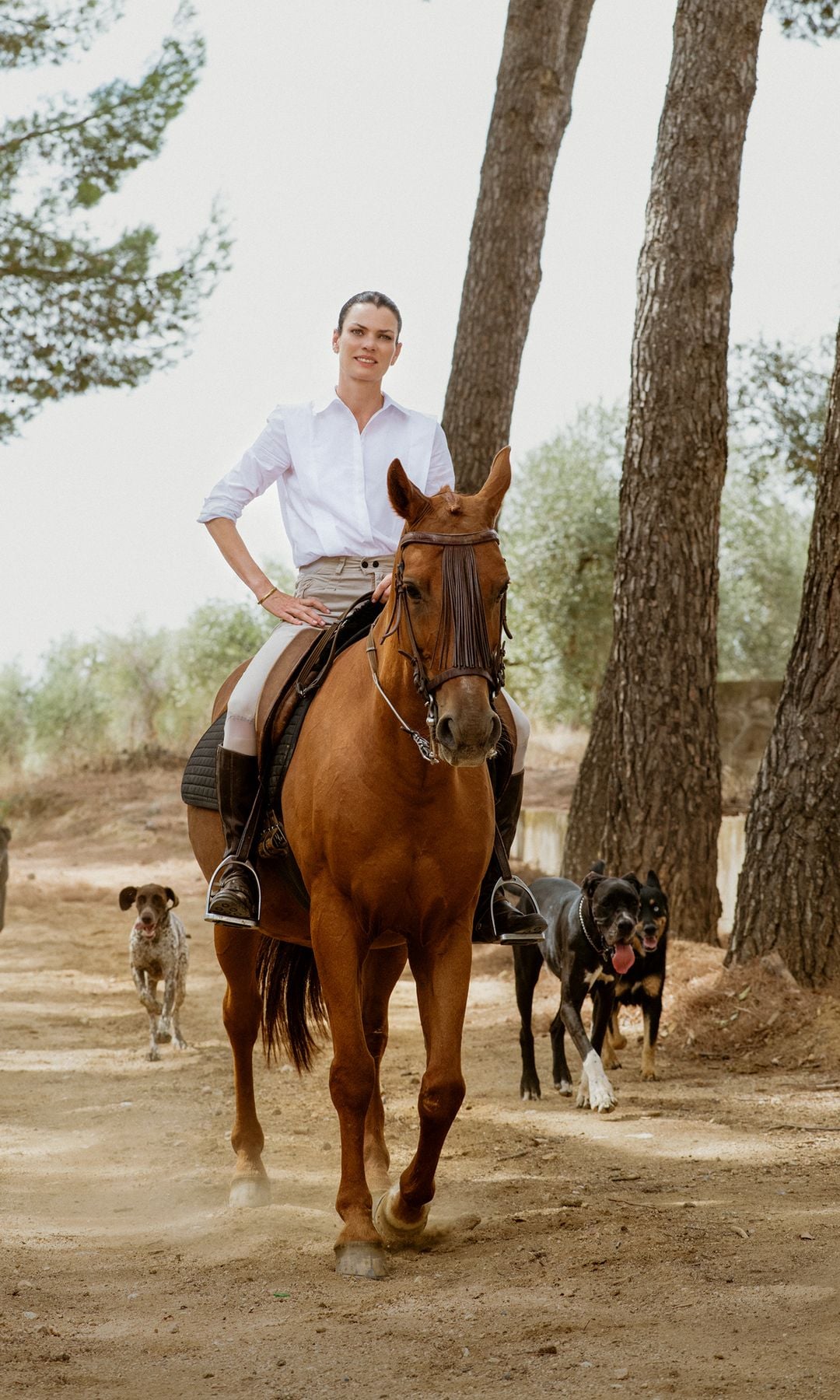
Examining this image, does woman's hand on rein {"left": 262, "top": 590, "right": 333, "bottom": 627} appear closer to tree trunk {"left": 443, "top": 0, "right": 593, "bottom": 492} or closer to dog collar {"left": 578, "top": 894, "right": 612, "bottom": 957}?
dog collar {"left": 578, "top": 894, "right": 612, "bottom": 957}

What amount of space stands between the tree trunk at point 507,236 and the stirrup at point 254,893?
7971 millimetres

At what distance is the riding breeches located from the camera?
19.1 feet

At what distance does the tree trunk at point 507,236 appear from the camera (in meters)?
13.6

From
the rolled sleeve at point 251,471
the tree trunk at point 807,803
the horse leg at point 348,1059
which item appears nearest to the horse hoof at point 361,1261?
the horse leg at point 348,1059

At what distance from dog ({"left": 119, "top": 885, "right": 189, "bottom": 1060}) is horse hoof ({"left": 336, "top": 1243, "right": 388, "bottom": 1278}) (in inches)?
211

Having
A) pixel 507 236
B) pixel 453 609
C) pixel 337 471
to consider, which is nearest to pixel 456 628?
pixel 453 609

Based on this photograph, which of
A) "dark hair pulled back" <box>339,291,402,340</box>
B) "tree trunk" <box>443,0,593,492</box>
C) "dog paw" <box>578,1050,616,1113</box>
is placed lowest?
"dog paw" <box>578,1050,616,1113</box>

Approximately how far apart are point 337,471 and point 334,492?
3.5 inches

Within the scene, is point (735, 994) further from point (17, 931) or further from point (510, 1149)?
point (17, 931)

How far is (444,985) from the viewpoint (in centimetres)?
495

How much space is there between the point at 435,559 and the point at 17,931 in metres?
12.6

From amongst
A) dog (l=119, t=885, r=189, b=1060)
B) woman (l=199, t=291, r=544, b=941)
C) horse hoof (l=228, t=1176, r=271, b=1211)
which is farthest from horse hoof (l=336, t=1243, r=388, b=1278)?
dog (l=119, t=885, r=189, b=1060)

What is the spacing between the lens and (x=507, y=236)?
45.3 ft

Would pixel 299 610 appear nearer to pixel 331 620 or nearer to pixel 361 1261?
pixel 331 620
